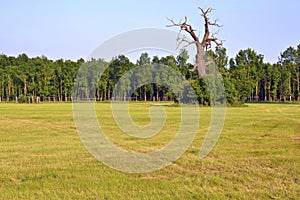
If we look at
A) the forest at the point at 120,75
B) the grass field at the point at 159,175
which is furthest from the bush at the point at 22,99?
the grass field at the point at 159,175

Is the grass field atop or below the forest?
below

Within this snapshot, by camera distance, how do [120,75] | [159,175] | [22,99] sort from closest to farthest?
1. [159,175]
2. [22,99]
3. [120,75]

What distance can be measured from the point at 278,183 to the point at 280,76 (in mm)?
96569

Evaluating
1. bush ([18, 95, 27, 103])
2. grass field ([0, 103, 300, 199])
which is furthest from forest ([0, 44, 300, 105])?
grass field ([0, 103, 300, 199])

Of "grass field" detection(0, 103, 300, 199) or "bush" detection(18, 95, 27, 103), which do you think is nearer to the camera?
"grass field" detection(0, 103, 300, 199)

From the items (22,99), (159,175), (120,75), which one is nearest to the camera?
(159,175)

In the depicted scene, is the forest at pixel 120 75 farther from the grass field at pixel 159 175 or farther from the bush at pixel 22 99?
the grass field at pixel 159 175

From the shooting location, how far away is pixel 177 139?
16.4 meters

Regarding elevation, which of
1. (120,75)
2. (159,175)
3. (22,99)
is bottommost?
(159,175)

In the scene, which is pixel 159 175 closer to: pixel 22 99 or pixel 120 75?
pixel 22 99

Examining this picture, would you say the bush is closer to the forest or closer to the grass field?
the forest

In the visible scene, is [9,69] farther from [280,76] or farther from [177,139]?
[177,139]

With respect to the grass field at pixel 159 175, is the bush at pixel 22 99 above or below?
above

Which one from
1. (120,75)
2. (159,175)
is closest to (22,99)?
(120,75)
